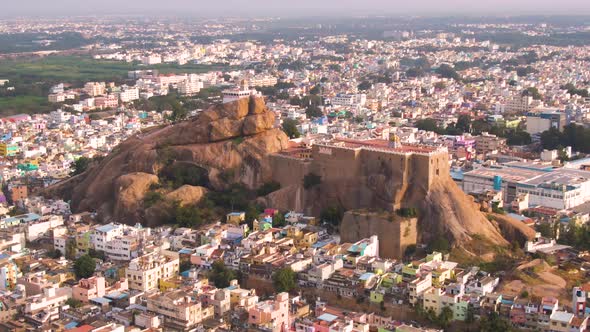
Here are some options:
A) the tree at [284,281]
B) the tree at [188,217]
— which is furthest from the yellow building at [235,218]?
the tree at [284,281]

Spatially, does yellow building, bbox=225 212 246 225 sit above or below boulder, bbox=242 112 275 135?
below

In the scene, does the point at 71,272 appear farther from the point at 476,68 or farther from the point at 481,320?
the point at 476,68

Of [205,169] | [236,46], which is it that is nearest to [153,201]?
[205,169]

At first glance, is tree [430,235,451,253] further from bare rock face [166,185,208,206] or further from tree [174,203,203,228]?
bare rock face [166,185,208,206]

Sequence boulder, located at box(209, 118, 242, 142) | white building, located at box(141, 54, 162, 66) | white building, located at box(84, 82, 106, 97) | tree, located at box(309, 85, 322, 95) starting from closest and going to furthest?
boulder, located at box(209, 118, 242, 142), white building, located at box(84, 82, 106, 97), tree, located at box(309, 85, 322, 95), white building, located at box(141, 54, 162, 66)

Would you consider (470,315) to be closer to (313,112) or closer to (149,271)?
(149,271)

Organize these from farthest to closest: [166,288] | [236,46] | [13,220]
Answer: [236,46] < [13,220] < [166,288]

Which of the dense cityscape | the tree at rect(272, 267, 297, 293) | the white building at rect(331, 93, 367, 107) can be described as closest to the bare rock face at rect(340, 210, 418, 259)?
the dense cityscape
